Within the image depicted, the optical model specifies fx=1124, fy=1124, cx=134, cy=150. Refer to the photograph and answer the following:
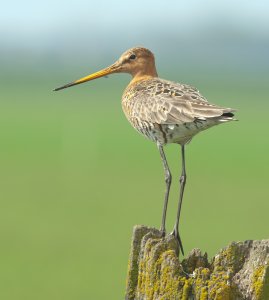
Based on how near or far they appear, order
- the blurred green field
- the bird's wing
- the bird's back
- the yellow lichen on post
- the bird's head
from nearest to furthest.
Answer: the yellow lichen on post
the bird's back
the bird's wing
the bird's head
the blurred green field

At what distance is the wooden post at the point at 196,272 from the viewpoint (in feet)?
22.6

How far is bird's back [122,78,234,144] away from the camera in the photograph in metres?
10.2

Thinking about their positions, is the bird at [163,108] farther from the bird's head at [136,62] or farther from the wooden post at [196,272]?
the wooden post at [196,272]

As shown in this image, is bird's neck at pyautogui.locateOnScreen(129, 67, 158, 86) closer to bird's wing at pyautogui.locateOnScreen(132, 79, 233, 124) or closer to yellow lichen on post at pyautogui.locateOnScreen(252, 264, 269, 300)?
bird's wing at pyautogui.locateOnScreen(132, 79, 233, 124)

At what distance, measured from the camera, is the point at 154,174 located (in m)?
49.7

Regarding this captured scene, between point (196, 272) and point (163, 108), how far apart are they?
158 inches

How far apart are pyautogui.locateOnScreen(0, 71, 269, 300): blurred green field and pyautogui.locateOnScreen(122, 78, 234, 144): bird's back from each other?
11.1 m

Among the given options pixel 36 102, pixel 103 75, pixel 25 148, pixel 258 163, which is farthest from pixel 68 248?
pixel 36 102

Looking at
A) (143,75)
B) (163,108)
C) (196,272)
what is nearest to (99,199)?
(143,75)

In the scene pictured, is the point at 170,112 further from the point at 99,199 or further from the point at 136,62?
the point at 99,199

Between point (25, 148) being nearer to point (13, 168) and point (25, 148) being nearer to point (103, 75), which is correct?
point (13, 168)

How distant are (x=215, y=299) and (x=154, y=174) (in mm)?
42838

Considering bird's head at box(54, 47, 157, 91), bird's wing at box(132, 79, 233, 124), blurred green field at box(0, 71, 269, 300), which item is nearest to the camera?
bird's wing at box(132, 79, 233, 124)

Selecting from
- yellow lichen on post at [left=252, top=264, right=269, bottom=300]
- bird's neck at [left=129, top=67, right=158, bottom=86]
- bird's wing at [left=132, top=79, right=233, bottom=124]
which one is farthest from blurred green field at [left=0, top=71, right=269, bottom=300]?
yellow lichen on post at [left=252, top=264, right=269, bottom=300]
